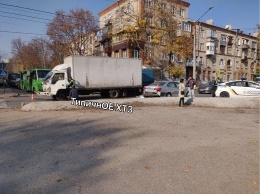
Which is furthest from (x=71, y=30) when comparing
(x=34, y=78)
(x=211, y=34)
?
(x=211, y=34)

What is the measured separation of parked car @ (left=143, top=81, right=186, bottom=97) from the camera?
57.7 feet

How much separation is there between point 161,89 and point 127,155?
12.9 metres

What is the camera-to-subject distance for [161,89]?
58.5ft

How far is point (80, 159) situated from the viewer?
16.8 feet

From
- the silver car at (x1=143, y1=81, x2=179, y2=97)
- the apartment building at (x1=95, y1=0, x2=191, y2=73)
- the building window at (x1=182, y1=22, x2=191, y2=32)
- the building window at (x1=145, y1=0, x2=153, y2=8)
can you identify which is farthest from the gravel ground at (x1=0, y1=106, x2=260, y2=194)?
the building window at (x1=182, y1=22, x2=191, y2=32)

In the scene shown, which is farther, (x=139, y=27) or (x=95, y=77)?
(x=139, y=27)

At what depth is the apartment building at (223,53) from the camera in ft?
163

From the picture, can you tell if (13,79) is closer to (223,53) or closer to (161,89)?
(161,89)

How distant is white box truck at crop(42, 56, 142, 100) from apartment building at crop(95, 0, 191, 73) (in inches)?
626

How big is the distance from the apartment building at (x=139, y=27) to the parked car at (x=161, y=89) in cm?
1668

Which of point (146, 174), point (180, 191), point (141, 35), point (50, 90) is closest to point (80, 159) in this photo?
point (146, 174)

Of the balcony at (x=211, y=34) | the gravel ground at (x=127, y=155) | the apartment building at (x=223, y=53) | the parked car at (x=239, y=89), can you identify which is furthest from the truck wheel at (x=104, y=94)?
the balcony at (x=211, y=34)

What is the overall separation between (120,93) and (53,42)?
91.6 feet

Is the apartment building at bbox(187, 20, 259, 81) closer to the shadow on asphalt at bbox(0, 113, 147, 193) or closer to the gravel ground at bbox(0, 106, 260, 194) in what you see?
the gravel ground at bbox(0, 106, 260, 194)
